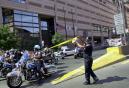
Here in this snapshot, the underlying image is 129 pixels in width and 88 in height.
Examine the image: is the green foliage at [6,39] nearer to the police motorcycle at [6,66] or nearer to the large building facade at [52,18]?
the large building facade at [52,18]

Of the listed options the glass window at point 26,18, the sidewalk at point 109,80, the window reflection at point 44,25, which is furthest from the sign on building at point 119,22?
the window reflection at point 44,25

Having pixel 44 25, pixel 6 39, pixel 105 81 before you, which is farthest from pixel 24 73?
pixel 44 25

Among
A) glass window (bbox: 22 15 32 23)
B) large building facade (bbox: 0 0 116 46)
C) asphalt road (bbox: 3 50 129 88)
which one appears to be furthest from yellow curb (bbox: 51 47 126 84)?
glass window (bbox: 22 15 32 23)

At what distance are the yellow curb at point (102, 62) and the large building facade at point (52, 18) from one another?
24612 mm

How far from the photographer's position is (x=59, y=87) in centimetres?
1233

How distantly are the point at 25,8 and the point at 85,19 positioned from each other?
45.2m

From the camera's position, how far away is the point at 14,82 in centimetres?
1386

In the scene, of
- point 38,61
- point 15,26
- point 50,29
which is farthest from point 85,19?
point 38,61

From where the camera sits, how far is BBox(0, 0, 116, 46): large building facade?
57.6 metres

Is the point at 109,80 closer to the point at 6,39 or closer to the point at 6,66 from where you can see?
the point at 6,66

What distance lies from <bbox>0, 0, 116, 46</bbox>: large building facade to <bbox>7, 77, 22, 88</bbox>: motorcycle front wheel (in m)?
29.4

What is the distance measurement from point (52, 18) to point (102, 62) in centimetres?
6157

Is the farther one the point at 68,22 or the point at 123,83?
the point at 68,22

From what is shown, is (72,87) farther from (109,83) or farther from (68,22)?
(68,22)
